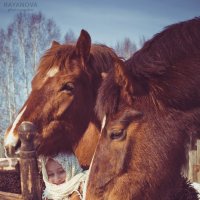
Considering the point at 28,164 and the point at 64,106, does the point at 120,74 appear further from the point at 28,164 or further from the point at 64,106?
the point at 64,106

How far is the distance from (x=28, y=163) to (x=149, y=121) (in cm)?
81

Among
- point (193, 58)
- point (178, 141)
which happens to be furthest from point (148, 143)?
point (193, 58)

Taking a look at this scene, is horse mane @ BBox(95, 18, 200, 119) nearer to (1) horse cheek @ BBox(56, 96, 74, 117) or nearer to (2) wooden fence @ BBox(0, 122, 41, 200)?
(2) wooden fence @ BBox(0, 122, 41, 200)

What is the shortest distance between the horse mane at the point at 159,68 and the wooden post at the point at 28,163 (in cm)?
47

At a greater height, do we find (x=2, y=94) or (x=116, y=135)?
(x=2, y=94)

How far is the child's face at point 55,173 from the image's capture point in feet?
10.8

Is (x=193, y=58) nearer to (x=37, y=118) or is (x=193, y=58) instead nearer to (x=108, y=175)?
(x=108, y=175)

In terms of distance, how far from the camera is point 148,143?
5.57ft

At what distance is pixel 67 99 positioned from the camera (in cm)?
268

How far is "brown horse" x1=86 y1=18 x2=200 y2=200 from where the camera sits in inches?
Answer: 66.0

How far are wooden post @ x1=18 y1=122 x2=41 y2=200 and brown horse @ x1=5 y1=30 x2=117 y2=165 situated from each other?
69 cm

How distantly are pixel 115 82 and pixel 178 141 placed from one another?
517 millimetres

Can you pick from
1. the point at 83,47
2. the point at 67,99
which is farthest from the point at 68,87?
the point at 83,47

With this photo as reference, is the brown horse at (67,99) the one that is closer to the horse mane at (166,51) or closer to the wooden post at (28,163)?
the wooden post at (28,163)
